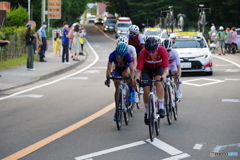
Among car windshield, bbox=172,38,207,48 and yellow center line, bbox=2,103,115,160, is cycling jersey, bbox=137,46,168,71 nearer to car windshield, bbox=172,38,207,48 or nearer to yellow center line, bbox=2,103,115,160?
yellow center line, bbox=2,103,115,160

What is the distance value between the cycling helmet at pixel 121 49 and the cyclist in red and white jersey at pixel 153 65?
1.57 feet

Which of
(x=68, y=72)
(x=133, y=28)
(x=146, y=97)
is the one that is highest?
(x=133, y=28)

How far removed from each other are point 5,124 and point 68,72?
13.2 metres

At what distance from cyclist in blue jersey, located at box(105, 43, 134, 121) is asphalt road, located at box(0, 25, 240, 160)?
79cm

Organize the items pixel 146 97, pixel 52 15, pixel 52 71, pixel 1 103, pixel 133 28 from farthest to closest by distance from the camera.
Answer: pixel 52 15 < pixel 52 71 < pixel 1 103 < pixel 133 28 < pixel 146 97

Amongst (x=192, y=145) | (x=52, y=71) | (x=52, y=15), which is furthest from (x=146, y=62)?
(x=52, y=15)

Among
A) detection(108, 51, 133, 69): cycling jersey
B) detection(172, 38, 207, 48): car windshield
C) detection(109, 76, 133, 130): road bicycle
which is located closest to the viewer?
detection(109, 76, 133, 130): road bicycle

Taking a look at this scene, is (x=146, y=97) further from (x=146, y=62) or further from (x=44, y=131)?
(x=44, y=131)

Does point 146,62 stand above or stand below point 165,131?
above

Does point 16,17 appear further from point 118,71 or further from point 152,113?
point 152,113

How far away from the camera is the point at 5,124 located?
10.7 m

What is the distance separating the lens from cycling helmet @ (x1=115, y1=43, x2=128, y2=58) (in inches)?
395

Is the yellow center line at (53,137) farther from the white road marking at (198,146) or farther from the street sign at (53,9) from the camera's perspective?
the street sign at (53,9)

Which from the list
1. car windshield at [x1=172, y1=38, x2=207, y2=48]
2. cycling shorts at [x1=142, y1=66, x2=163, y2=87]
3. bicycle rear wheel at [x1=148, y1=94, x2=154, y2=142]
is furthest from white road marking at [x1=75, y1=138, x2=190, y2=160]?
car windshield at [x1=172, y1=38, x2=207, y2=48]
